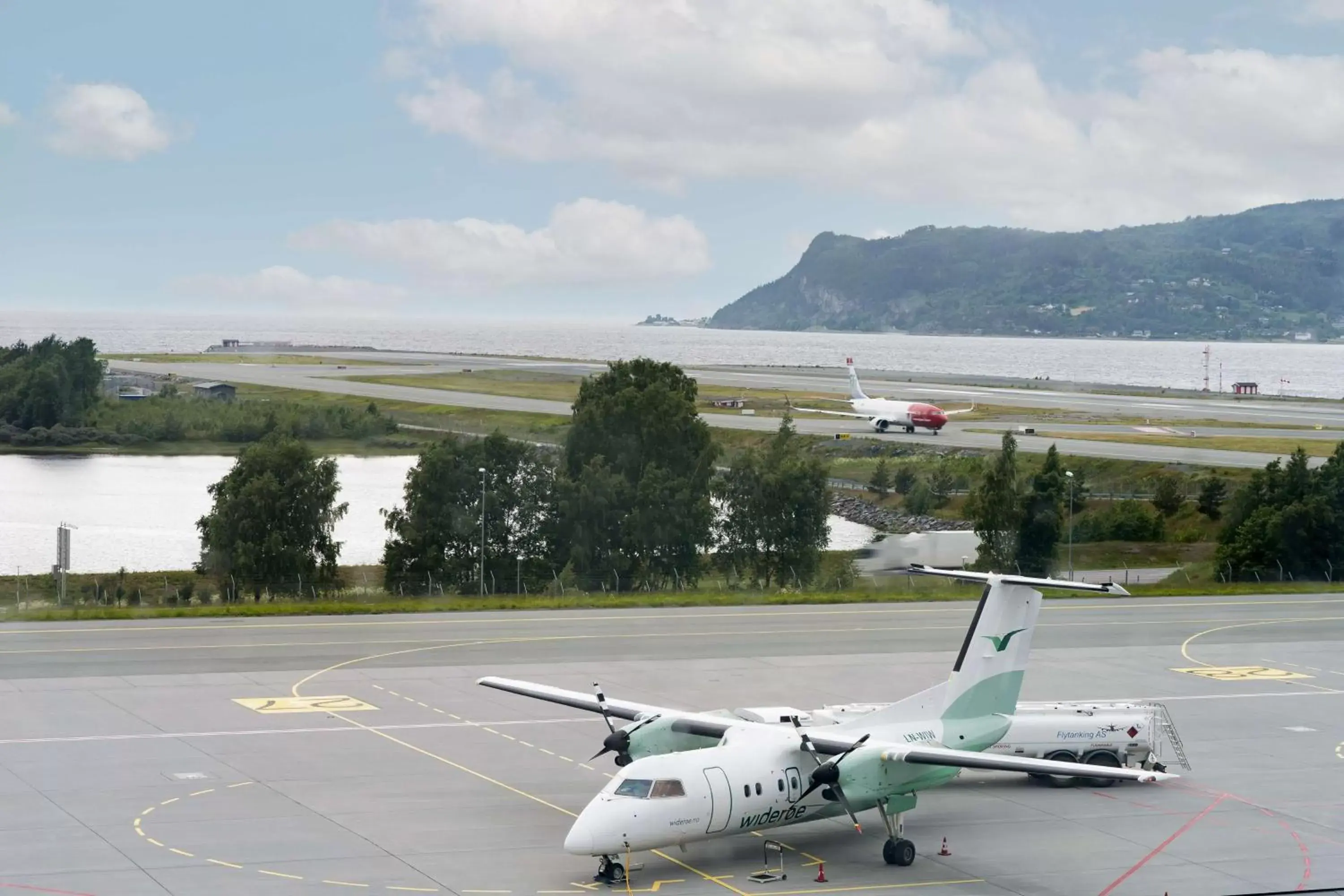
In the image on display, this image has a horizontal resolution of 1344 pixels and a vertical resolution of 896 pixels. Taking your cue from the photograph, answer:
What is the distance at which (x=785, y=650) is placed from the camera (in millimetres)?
52281

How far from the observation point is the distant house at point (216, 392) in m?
142

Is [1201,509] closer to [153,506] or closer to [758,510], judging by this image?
[758,510]

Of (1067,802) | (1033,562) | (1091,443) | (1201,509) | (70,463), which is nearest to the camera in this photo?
(1067,802)

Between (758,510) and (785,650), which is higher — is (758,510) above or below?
above

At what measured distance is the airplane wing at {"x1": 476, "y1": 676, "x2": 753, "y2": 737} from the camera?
92.8 ft

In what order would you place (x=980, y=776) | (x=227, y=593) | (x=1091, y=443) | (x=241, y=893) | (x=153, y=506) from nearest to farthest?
(x=241, y=893) < (x=980, y=776) < (x=227, y=593) < (x=153, y=506) < (x=1091, y=443)

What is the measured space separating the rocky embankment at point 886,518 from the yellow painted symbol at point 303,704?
50789mm

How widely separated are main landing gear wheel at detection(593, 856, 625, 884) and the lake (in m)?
62.3

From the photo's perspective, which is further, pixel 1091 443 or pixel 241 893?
pixel 1091 443

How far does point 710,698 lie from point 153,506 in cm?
→ 7186

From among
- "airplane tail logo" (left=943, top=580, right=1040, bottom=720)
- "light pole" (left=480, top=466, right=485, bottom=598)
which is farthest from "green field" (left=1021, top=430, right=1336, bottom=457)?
"airplane tail logo" (left=943, top=580, right=1040, bottom=720)

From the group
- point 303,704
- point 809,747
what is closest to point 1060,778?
point 809,747

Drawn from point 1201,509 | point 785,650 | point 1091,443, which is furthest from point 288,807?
point 1091,443

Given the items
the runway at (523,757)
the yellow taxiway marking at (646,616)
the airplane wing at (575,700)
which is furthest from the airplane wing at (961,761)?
the yellow taxiway marking at (646,616)
